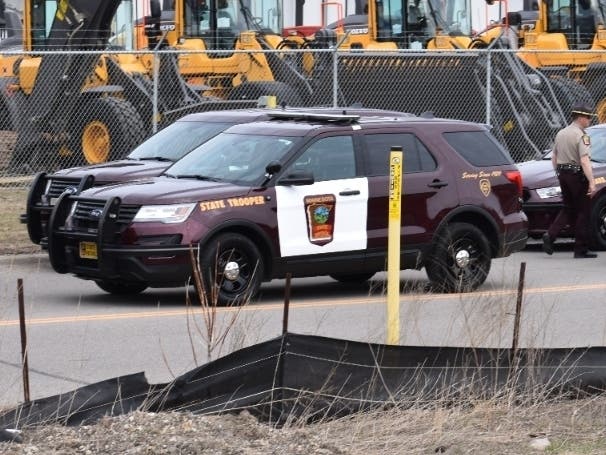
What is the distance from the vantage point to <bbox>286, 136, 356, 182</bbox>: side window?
13352 mm

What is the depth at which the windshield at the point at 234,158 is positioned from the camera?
13336 millimetres

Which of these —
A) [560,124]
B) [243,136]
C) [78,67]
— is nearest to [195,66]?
[78,67]

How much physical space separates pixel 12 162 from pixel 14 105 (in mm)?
1598

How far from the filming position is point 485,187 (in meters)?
14.4

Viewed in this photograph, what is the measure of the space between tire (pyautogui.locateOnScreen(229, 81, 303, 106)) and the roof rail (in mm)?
9842

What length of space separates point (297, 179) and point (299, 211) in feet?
0.99

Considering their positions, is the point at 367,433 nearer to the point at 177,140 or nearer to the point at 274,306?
the point at 274,306

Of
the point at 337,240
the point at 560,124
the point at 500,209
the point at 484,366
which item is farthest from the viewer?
the point at 560,124

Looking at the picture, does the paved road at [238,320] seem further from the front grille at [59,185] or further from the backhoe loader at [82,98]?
the backhoe loader at [82,98]

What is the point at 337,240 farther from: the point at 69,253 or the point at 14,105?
the point at 14,105

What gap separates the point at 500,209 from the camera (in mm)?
14523

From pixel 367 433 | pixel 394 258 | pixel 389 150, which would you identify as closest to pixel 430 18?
pixel 389 150

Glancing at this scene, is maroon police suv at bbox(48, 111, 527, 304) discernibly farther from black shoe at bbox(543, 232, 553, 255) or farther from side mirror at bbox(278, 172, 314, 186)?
black shoe at bbox(543, 232, 553, 255)

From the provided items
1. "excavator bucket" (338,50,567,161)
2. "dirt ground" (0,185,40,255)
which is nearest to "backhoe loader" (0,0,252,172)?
"dirt ground" (0,185,40,255)
